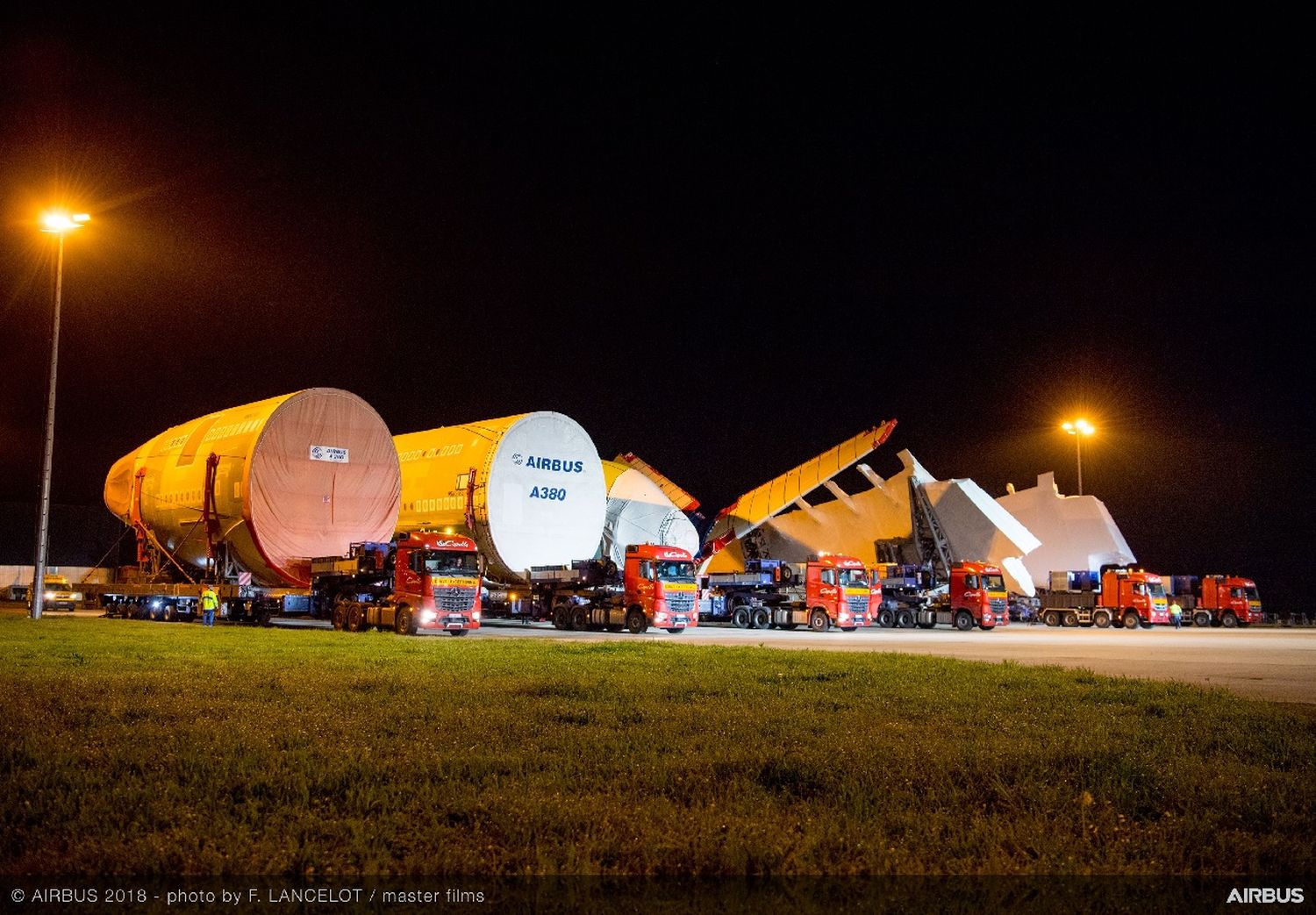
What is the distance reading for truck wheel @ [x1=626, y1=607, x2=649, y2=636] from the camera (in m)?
29.3

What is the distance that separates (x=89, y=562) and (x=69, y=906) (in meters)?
65.7

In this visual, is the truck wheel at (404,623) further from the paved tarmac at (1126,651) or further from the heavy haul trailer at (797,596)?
the heavy haul trailer at (797,596)

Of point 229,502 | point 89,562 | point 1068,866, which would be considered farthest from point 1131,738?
point 89,562

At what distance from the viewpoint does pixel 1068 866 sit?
4.89m

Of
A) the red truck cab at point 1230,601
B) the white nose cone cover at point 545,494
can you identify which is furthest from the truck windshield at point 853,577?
the red truck cab at point 1230,601

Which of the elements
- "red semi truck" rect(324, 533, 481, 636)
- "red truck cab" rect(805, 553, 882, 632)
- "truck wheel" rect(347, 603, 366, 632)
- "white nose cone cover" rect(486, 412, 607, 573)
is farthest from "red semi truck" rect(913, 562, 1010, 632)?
"truck wheel" rect(347, 603, 366, 632)

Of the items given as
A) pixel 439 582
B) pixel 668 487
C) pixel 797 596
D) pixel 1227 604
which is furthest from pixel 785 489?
pixel 439 582

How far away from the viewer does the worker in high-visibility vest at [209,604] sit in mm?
26297

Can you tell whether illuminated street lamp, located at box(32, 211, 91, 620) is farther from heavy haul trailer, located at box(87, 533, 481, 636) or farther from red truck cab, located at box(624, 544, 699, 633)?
red truck cab, located at box(624, 544, 699, 633)

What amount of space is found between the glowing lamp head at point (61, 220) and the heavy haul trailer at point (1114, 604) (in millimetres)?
40367

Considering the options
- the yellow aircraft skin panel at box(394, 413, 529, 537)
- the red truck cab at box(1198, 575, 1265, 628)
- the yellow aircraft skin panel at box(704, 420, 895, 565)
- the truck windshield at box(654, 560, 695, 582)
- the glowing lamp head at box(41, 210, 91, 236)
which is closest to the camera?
the glowing lamp head at box(41, 210, 91, 236)

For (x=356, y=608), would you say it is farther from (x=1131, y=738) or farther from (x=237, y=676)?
(x=1131, y=738)

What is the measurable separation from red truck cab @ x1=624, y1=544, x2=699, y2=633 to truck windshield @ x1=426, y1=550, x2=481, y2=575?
211 inches

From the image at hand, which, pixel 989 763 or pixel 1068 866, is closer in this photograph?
pixel 1068 866
